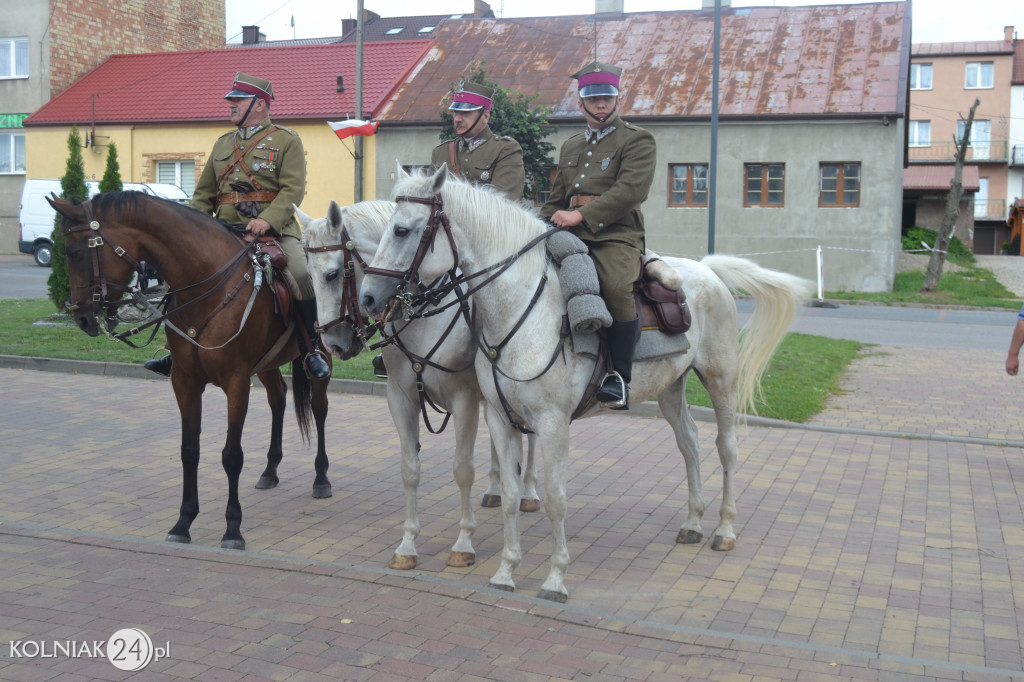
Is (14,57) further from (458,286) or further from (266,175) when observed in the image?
(458,286)

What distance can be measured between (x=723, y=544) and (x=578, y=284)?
2154 millimetres

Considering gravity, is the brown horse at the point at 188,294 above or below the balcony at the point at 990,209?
below

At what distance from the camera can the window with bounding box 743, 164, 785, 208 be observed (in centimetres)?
2923

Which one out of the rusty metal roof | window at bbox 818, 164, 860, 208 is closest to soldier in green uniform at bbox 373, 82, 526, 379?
the rusty metal roof

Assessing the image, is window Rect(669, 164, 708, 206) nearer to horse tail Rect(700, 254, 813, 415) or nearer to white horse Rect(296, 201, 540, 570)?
horse tail Rect(700, 254, 813, 415)

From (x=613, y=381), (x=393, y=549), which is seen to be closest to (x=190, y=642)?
(x=393, y=549)

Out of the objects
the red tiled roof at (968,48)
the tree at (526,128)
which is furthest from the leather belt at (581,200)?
the red tiled roof at (968,48)

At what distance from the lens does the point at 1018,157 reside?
54.9 m

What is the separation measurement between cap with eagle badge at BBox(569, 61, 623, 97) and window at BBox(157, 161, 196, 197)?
31.2 meters

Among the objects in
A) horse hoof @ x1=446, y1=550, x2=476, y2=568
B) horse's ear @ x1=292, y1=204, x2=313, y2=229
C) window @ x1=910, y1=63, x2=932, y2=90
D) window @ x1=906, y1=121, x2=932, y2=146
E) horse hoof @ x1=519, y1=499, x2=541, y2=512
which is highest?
window @ x1=910, y1=63, x2=932, y2=90

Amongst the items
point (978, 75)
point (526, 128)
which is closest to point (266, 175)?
point (526, 128)

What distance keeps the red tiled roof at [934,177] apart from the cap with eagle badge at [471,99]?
42.9 m

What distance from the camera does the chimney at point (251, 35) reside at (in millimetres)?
60625

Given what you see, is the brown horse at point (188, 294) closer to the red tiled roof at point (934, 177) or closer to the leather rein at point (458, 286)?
the leather rein at point (458, 286)
